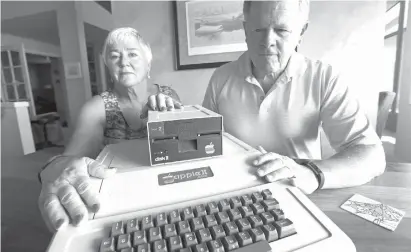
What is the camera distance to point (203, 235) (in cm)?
34

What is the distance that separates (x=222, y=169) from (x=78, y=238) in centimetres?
31

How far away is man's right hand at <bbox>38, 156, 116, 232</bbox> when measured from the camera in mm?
398

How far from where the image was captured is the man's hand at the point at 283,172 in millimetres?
494

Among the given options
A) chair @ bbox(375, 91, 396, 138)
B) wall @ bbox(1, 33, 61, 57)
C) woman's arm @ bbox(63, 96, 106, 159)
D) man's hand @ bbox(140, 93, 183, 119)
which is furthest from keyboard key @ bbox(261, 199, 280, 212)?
wall @ bbox(1, 33, 61, 57)

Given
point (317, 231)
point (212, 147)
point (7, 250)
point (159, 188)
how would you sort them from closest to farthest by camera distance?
1. point (317, 231)
2. point (159, 188)
3. point (212, 147)
4. point (7, 250)

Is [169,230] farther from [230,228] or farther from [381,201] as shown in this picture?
[381,201]

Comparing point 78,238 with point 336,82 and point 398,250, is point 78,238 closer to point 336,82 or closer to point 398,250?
point 398,250

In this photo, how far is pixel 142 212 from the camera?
409 millimetres

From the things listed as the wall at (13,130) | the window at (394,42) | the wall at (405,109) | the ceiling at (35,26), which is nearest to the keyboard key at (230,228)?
the wall at (405,109)

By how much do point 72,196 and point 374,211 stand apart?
61 centimetres

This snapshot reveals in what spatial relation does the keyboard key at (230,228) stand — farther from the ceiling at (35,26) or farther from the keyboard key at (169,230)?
the ceiling at (35,26)

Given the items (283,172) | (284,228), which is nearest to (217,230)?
(284,228)

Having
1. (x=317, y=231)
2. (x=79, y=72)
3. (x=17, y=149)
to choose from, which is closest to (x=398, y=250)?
(x=317, y=231)

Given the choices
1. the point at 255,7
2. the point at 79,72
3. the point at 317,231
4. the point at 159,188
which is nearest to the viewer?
the point at 317,231
